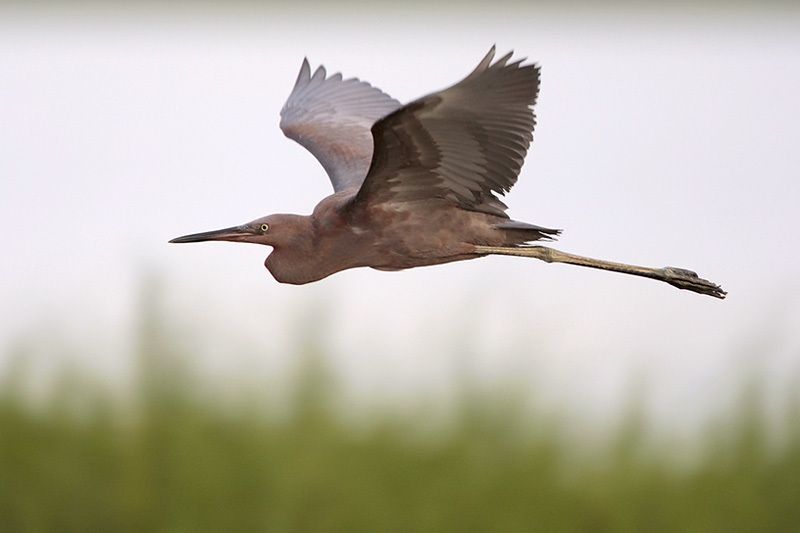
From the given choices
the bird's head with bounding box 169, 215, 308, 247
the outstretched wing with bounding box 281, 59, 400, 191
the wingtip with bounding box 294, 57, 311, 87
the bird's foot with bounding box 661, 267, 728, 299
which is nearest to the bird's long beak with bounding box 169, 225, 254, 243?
the bird's head with bounding box 169, 215, 308, 247

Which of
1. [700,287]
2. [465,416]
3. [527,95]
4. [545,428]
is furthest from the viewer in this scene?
[545,428]

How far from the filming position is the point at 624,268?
4566mm

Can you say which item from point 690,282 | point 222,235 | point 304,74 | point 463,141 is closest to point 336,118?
point 304,74

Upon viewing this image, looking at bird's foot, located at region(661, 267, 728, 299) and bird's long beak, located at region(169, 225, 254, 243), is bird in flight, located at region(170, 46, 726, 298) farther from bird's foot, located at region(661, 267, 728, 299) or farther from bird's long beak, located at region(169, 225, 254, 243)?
bird's foot, located at region(661, 267, 728, 299)

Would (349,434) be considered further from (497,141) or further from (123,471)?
(497,141)

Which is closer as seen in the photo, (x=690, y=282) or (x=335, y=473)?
(x=690, y=282)

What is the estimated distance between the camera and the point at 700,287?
15.3 feet

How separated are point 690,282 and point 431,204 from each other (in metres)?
1.21

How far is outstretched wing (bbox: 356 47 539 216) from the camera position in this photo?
151 inches

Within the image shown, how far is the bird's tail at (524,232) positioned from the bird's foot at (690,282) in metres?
0.63

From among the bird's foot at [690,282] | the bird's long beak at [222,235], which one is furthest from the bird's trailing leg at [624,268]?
the bird's long beak at [222,235]

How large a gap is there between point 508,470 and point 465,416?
95 centimetres

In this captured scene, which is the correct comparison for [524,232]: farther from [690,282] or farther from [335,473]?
[335,473]

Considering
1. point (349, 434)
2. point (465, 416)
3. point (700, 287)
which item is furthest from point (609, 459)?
point (700, 287)
